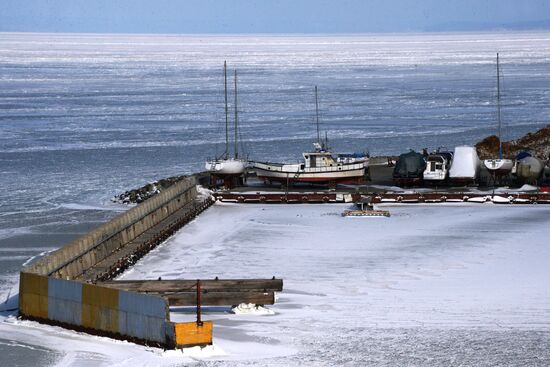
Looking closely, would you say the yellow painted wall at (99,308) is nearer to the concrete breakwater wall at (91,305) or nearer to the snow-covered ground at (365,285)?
the concrete breakwater wall at (91,305)

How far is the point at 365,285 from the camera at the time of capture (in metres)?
27.1

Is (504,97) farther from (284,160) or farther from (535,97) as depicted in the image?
(284,160)

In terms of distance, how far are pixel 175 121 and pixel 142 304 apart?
50113mm

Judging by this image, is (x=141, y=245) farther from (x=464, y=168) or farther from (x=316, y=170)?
(x=464, y=168)

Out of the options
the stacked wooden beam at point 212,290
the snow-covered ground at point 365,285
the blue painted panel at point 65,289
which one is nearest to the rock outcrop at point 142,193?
the snow-covered ground at point 365,285

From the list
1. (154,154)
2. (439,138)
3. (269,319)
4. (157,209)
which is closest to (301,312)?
(269,319)

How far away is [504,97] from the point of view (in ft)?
282

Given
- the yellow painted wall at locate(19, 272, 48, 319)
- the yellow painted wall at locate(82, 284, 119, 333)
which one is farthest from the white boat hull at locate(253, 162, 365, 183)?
the yellow painted wall at locate(82, 284, 119, 333)

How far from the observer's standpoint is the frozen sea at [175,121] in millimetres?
38719

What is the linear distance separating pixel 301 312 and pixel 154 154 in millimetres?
31773

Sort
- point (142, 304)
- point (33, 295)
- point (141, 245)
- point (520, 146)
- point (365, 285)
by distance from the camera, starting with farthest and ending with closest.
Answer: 1. point (520, 146)
2. point (141, 245)
3. point (365, 285)
4. point (33, 295)
5. point (142, 304)

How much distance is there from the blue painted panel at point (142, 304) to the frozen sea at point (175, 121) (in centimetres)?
157

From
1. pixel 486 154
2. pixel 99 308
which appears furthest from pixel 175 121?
pixel 99 308

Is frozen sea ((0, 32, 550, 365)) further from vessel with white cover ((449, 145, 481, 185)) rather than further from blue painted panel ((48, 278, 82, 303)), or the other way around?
vessel with white cover ((449, 145, 481, 185))
